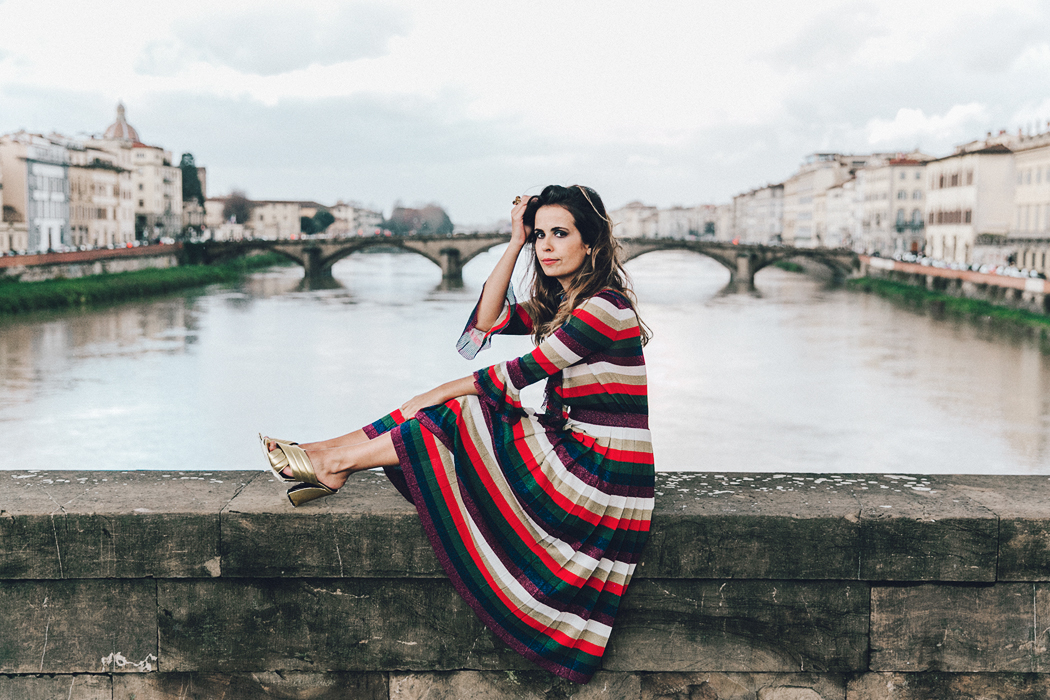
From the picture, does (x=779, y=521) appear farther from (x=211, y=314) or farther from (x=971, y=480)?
Answer: (x=211, y=314)

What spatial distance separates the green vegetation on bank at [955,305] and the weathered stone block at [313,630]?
1954cm

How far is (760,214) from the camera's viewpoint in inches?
2896

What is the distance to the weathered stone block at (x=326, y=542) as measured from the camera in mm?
1749

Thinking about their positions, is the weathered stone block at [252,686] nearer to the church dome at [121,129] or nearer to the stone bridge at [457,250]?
the stone bridge at [457,250]

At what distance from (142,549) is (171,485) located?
0.17 metres

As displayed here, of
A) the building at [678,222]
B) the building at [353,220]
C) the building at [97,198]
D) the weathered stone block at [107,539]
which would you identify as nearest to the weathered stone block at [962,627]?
the weathered stone block at [107,539]

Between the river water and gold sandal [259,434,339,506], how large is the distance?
7.94 metres

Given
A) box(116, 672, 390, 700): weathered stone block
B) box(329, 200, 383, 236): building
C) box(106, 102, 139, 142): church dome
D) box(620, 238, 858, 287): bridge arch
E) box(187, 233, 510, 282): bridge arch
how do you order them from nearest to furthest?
box(116, 672, 390, 700): weathered stone block
box(620, 238, 858, 287): bridge arch
box(187, 233, 510, 282): bridge arch
box(106, 102, 139, 142): church dome
box(329, 200, 383, 236): building

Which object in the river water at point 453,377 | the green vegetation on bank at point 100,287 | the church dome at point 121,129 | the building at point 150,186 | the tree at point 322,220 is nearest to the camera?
the river water at point 453,377

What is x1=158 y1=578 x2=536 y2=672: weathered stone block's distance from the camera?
5.84 ft

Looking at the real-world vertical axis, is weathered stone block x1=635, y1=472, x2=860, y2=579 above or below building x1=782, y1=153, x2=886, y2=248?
below

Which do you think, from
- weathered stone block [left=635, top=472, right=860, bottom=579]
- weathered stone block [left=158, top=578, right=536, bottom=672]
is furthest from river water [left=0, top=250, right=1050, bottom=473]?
weathered stone block [left=158, top=578, right=536, bottom=672]

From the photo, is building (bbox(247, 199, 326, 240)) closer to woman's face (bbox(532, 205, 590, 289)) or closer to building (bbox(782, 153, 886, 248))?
building (bbox(782, 153, 886, 248))

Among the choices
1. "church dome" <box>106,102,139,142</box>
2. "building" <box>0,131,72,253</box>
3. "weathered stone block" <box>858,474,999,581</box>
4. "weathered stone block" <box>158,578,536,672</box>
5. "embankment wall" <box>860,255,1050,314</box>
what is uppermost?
"church dome" <box>106,102,139,142</box>
